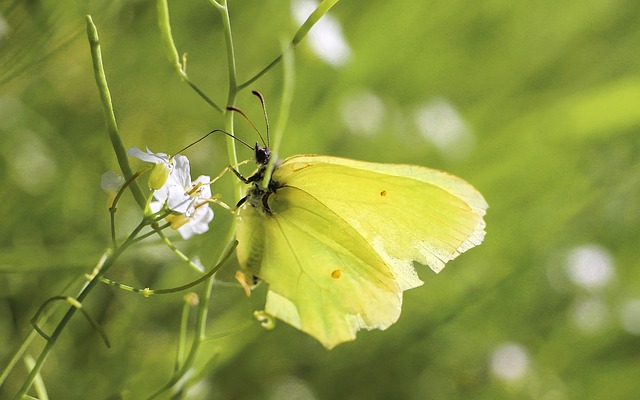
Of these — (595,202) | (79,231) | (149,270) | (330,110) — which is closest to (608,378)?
(595,202)

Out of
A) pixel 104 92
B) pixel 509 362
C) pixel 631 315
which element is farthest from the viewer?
pixel 631 315

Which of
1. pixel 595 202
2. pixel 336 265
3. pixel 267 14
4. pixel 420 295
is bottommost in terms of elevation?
pixel 336 265

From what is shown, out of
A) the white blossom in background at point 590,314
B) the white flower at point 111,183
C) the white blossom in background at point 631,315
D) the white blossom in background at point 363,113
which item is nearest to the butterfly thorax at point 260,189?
the white flower at point 111,183

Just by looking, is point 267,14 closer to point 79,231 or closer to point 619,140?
point 79,231

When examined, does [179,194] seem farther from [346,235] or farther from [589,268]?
[589,268]

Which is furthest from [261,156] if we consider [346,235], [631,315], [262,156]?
[631,315]

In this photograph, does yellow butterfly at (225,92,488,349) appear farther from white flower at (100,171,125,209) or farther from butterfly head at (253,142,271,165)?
white flower at (100,171,125,209)

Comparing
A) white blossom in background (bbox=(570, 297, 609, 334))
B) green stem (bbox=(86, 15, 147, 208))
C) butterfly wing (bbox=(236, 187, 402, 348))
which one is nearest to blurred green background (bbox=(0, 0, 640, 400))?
white blossom in background (bbox=(570, 297, 609, 334))
